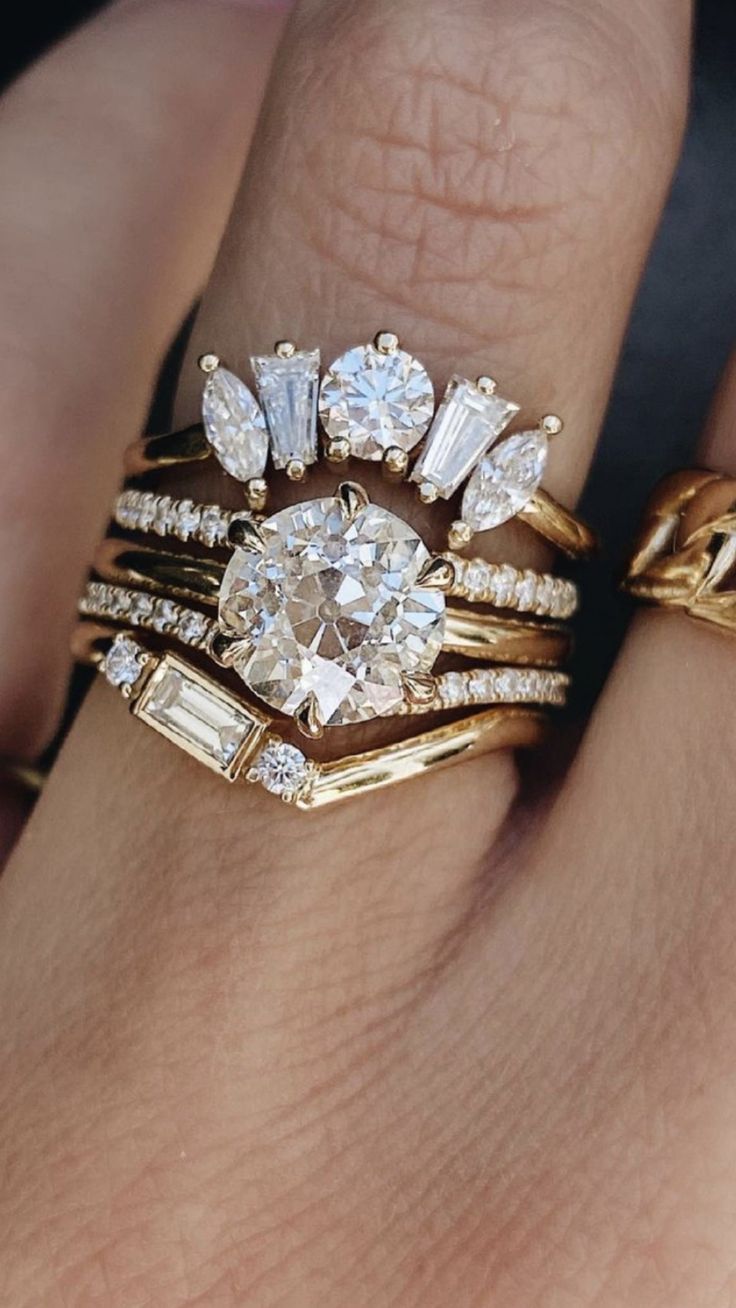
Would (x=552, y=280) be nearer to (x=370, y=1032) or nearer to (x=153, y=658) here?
(x=153, y=658)

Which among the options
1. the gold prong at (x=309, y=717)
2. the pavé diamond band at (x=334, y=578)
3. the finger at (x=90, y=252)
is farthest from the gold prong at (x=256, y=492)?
the finger at (x=90, y=252)

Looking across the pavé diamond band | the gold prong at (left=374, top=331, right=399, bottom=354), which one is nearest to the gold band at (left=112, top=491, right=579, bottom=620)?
the pavé diamond band

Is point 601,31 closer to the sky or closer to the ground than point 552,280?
closer to the sky

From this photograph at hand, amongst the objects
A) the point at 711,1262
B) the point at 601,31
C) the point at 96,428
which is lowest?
the point at 711,1262

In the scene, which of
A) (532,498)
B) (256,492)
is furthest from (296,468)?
(532,498)

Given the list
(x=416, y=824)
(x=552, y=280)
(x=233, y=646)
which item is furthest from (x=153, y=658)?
(x=552, y=280)

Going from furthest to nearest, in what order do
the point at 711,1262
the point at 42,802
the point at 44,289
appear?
the point at 44,289 → the point at 42,802 → the point at 711,1262
